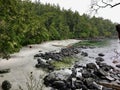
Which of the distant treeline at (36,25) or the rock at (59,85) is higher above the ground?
the distant treeline at (36,25)

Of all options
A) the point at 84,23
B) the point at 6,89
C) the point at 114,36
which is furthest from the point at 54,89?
the point at 114,36

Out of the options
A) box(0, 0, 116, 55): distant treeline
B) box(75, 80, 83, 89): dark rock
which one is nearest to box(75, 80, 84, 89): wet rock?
box(75, 80, 83, 89): dark rock

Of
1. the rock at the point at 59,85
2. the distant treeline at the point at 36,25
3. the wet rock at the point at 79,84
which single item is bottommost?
the wet rock at the point at 79,84

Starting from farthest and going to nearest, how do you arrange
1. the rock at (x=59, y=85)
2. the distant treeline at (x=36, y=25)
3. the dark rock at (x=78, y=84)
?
1. the distant treeline at (x=36, y=25)
2. the dark rock at (x=78, y=84)
3. the rock at (x=59, y=85)

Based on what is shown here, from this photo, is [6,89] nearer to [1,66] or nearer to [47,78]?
[47,78]

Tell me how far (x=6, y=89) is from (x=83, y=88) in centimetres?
769

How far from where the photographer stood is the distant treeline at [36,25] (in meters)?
24.0

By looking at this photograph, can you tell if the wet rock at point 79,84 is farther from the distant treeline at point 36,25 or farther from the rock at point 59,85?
the distant treeline at point 36,25

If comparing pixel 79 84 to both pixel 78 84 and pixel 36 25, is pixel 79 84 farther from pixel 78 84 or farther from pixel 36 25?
pixel 36 25

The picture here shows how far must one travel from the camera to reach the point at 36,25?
63875mm

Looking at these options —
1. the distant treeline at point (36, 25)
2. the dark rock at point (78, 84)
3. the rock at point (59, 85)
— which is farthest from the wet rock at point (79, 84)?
the distant treeline at point (36, 25)

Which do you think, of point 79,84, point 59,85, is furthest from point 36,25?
point 59,85

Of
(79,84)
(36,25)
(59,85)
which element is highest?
(36,25)

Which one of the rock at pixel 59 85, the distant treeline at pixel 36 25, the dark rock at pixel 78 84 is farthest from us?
the distant treeline at pixel 36 25
